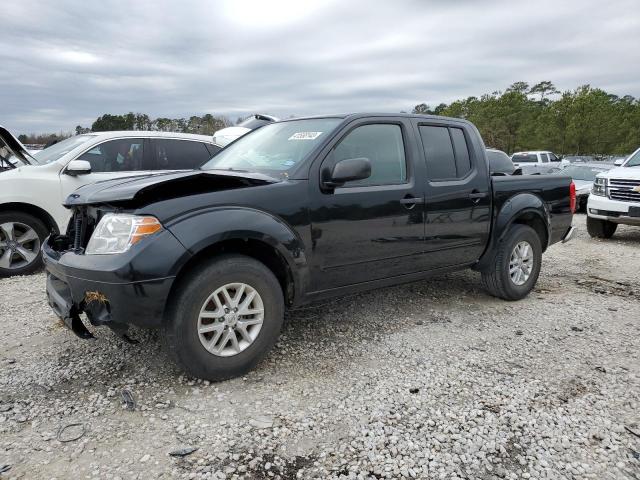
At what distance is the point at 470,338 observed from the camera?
3.95 m

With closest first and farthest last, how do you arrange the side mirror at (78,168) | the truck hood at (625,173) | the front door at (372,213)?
the front door at (372,213)
the side mirror at (78,168)
the truck hood at (625,173)

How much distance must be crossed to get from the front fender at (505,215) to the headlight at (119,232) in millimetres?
3158

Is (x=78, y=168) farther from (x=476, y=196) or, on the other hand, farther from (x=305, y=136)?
(x=476, y=196)

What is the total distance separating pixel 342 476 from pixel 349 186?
1973mm

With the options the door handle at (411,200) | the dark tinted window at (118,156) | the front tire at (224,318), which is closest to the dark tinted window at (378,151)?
the door handle at (411,200)

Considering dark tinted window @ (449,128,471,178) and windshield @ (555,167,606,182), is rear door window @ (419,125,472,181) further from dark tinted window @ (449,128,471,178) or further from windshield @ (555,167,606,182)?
windshield @ (555,167,606,182)

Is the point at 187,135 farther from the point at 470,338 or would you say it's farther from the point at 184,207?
the point at 470,338

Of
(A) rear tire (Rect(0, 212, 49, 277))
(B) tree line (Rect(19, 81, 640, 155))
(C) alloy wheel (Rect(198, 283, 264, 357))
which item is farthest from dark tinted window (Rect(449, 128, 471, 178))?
(B) tree line (Rect(19, 81, 640, 155))

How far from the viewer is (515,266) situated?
16.0 ft

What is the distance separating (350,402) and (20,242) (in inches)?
182

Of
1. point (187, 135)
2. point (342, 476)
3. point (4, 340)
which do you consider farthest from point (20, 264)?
point (342, 476)

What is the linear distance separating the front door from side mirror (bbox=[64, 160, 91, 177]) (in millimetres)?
3566

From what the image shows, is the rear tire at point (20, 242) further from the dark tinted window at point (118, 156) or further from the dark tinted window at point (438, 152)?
the dark tinted window at point (438, 152)

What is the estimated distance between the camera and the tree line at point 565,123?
135ft
